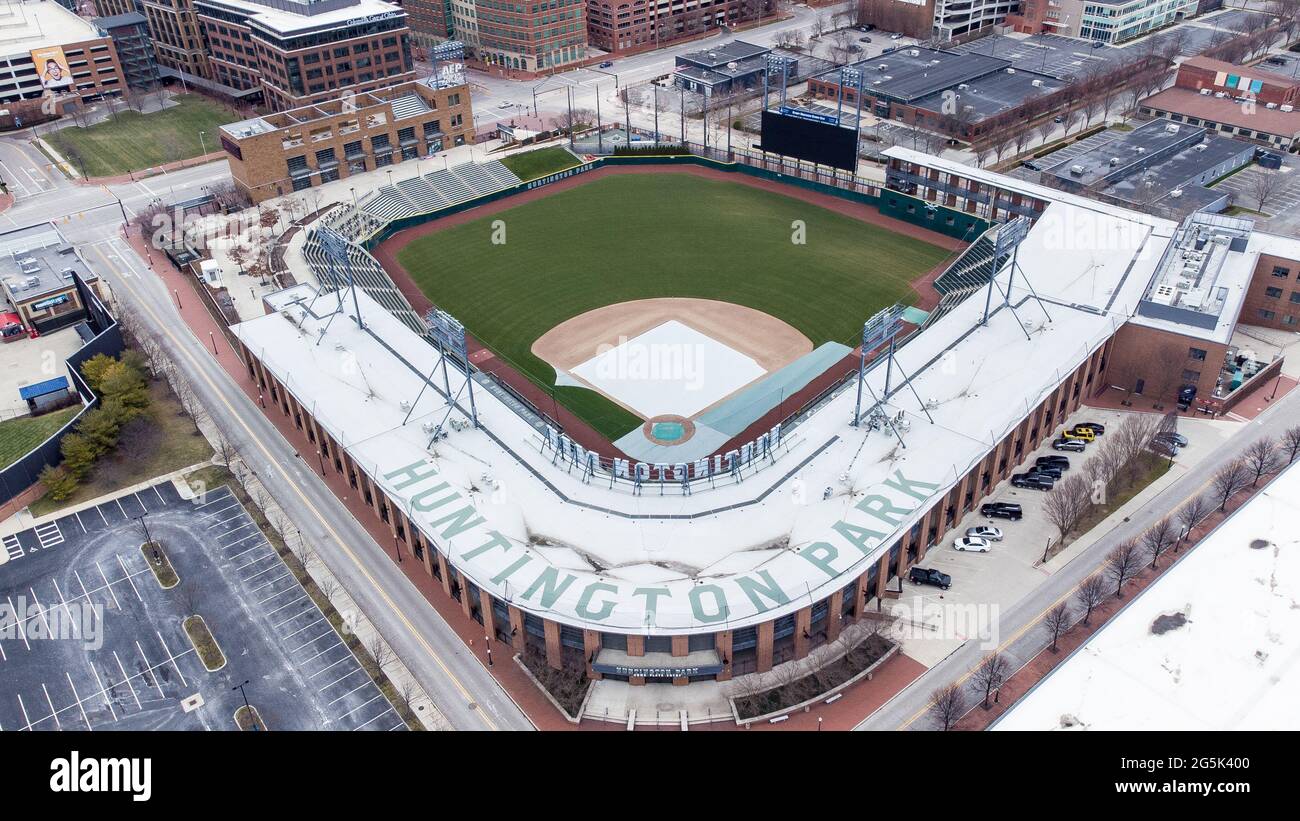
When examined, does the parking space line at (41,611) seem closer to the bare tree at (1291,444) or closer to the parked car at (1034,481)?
the parked car at (1034,481)

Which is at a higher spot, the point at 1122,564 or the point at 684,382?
the point at 684,382

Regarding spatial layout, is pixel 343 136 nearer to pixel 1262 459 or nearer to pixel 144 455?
pixel 144 455

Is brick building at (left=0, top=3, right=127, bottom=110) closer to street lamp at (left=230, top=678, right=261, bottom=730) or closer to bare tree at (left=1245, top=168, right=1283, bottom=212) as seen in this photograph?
street lamp at (left=230, top=678, right=261, bottom=730)

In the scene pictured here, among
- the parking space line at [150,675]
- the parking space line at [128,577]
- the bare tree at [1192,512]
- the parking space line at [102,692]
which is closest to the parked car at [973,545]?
the bare tree at [1192,512]

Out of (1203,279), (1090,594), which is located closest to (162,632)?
(1090,594)

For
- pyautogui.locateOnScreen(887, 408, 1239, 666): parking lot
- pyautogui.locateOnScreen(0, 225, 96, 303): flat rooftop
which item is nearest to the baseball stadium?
pyautogui.locateOnScreen(887, 408, 1239, 666): parking lot
